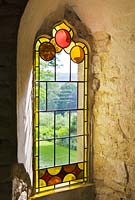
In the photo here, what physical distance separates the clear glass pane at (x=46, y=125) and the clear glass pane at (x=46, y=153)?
4cm

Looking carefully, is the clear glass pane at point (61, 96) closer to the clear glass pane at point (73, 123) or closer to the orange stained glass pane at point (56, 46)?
the clear glass pane at point (73, 123)

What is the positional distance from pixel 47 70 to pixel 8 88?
0.89m

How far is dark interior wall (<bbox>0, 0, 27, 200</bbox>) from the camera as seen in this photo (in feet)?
3.92

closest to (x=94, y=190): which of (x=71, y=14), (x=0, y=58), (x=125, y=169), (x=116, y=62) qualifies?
(x=125, y=169)

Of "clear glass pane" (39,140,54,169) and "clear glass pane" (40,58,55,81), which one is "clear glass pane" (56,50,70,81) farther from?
"clear glass pane" (39,140,54,169)

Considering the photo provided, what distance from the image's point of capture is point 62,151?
2.21 meters

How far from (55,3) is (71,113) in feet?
2.38

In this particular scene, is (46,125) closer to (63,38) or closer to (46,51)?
(46,51)

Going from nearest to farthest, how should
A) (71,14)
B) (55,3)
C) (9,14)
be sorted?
(9,14) → (55,3) → (71,14)

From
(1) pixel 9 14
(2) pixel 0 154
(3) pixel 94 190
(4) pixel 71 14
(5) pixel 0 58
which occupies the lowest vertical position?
(3) pixel 94 190

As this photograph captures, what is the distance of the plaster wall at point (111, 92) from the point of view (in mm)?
1997

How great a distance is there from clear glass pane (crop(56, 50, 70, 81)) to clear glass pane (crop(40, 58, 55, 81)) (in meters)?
0.04

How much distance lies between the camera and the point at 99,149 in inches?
89.4

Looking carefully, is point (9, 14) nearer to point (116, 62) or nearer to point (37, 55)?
point (37, 55)
